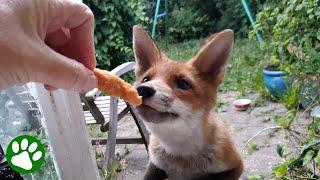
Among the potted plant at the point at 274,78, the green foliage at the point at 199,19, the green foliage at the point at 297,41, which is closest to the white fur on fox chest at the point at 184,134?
the green foliage at the point at 297,41

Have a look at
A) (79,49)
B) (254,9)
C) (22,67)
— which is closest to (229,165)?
(79,49)

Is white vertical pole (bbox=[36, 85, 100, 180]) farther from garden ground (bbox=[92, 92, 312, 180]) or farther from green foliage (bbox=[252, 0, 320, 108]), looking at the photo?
garden ground (bbox=[92, 92, 312, 180])

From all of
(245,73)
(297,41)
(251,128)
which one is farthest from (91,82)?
(245,73)

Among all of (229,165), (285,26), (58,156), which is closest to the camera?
(58,156)

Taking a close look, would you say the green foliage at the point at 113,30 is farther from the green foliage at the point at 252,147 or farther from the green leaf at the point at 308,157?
the green leaf at the point at 308,157

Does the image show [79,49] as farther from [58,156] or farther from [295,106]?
[295,106]

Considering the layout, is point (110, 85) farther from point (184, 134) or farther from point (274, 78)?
point (274, 78)
